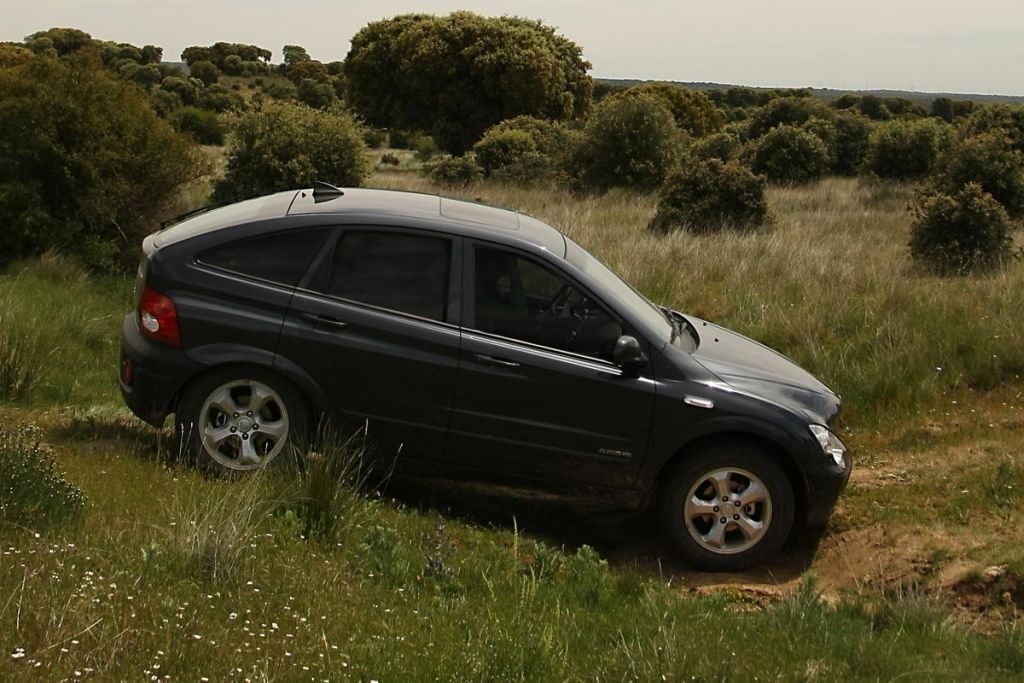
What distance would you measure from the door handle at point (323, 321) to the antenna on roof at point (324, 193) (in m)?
0.92

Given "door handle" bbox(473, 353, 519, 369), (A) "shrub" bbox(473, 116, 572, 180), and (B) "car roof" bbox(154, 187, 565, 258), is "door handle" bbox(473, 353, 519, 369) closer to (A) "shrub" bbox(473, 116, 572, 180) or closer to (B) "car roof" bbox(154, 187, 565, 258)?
(B) "car roof" bbox(154, 187, 565, 258)

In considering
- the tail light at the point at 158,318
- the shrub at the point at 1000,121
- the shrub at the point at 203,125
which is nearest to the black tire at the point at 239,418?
the tail light at the point at 158,318

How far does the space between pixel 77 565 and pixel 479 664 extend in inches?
69.9

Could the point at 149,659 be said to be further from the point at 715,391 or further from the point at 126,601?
the point at 715,391

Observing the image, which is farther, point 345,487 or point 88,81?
point 88,81

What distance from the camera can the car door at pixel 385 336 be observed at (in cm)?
691

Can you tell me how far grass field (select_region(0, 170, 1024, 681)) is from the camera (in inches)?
180

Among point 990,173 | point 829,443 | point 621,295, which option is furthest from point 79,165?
point 990,173

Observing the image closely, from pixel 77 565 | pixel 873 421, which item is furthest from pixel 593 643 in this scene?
pixel 873 421

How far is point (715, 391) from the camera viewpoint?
6.91 meters

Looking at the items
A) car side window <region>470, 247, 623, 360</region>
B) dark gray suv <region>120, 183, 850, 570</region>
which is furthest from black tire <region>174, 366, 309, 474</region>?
car side window <region>470, 247, 623, 360</region>

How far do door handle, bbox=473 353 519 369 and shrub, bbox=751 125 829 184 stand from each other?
70.7ft

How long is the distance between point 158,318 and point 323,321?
0.96 meters

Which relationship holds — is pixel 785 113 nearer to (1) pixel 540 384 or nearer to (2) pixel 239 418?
A: (1) pixel 540 384
